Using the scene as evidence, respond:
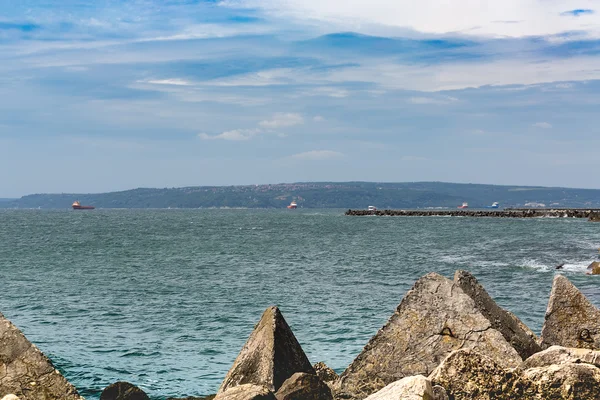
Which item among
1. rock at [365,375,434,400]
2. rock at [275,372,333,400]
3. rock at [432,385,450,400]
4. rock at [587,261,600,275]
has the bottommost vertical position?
rock at [587,261,600,275]

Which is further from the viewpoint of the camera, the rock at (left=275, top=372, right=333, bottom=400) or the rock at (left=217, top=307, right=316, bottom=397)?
the rock at (left=217, top=307, right=316, bottom=397)

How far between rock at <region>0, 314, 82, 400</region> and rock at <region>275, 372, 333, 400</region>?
6.93ft

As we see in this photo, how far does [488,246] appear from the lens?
57.2 m

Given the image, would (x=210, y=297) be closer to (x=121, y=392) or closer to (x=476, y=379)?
(x=121, y=392)

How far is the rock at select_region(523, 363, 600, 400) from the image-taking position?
19.6 ft

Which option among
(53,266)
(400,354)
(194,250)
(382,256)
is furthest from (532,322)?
(194,250)

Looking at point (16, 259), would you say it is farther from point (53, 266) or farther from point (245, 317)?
point (245, 317)

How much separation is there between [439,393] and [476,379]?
70cm

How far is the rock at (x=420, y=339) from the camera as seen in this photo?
7.71 m

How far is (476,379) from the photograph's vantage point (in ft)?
19.3

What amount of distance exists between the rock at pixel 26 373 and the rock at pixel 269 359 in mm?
1876

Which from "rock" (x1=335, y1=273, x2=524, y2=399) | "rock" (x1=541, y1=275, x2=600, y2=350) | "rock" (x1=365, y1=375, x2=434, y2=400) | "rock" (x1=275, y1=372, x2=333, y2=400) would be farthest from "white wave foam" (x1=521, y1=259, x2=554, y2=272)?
"rock" (x1=365, y1=375, x2=434, y2=400)

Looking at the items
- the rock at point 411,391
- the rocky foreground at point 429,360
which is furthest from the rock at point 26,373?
the rock at point 411,391

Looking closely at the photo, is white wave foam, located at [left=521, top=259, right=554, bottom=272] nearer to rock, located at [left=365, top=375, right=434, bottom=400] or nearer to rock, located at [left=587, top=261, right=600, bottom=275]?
rock, located at [left=587, top=261, right=600, bottom=275]
